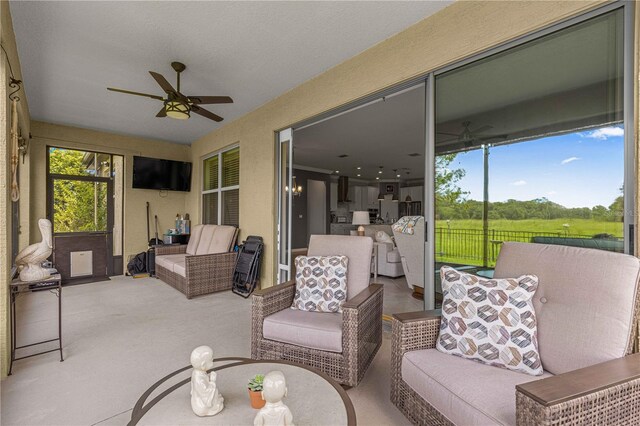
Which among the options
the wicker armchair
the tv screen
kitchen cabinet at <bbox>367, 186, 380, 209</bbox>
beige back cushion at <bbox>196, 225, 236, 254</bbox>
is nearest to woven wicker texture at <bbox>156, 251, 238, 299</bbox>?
beige back cushion at <bbox>196, 225, 236, 254</bbox>

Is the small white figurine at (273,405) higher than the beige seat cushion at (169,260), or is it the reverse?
the small white figurine at (273,405)

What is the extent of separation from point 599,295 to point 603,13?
158cm

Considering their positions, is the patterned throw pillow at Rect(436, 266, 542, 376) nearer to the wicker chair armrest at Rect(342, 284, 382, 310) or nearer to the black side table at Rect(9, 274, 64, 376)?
the wicker chair armrest at Rect(342, 284, 382, 310)

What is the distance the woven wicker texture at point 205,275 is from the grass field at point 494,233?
3246 mm

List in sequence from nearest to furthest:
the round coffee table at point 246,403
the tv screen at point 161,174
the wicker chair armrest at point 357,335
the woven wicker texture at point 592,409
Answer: the woven wicker texture at point 592,409 < the round coffee table at point 246,403 < the wicker chair armrest at point 357,335 < the tv screen at point 161,174

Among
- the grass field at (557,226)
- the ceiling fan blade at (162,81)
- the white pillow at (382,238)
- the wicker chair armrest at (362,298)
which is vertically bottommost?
the wicker chair armrest at (362,298)

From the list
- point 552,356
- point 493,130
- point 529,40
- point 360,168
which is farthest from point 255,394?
point 360,168

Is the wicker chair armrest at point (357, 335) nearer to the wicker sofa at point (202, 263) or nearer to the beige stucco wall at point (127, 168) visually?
the wicker sofa at point (202, 263)

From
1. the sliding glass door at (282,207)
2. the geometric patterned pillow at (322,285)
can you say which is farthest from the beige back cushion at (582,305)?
the sliding glass door at (282,207)

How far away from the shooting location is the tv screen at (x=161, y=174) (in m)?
5.82

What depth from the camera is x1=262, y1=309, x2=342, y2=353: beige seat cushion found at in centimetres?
190

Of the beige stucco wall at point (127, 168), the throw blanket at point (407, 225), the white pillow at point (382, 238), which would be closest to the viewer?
the throw blanket at point (407, 225)

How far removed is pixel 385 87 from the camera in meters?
2.70

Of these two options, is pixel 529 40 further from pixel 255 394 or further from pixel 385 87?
pixel 255 394
